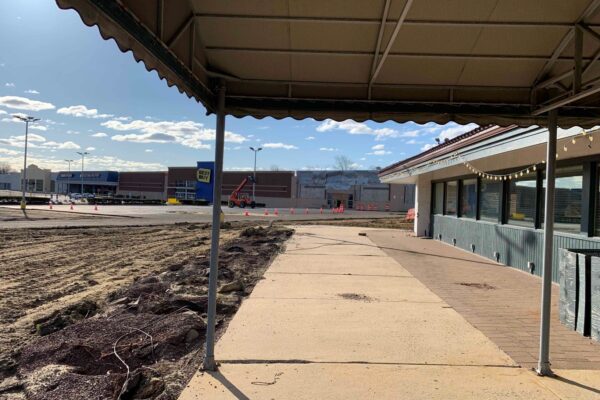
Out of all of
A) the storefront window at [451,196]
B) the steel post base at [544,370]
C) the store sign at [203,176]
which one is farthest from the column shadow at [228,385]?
the storefront window at [451,196]

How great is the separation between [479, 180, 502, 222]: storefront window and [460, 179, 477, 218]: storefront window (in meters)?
0.49

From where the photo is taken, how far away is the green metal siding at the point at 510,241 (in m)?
8.92

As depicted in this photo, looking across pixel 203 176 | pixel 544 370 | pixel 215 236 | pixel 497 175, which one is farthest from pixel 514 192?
pixel 215 236

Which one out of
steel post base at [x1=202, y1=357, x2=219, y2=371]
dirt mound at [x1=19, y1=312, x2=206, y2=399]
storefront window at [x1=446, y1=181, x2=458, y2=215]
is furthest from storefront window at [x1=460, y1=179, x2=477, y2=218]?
steel post base at [x1=202, y1=357, x2=219, y2=371]

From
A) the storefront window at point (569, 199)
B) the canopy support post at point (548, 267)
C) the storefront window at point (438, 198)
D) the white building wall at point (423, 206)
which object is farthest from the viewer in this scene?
the white building wall at point (423, 206)

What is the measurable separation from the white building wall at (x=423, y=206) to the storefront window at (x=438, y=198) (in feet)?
1.77

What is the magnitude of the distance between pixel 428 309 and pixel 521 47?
4106mm

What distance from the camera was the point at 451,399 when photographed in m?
3.88

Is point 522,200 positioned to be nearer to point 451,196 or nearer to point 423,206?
point 451,196

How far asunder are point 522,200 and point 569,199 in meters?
2.04

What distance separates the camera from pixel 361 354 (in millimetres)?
4977

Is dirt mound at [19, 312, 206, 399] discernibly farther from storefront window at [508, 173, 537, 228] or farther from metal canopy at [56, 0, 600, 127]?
storefront window at [508, 173, 537, 228]

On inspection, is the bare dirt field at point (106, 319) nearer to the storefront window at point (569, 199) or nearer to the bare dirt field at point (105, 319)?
the bare dirt field at point (105, 319)

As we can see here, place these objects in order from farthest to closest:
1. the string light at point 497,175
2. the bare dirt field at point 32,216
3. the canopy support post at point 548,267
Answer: the bare dirt field at point 32,216, the string light at point 497,175, the canopy support post at point 548,267
